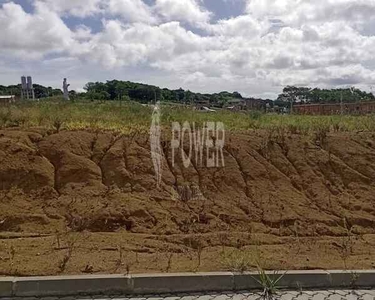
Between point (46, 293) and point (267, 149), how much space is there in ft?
19.3

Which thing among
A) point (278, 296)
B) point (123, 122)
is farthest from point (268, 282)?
point (123, 122)

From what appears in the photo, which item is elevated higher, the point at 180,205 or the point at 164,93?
the point at 164,93

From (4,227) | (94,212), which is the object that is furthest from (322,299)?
(4,227)

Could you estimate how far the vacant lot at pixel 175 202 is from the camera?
17.0 feet

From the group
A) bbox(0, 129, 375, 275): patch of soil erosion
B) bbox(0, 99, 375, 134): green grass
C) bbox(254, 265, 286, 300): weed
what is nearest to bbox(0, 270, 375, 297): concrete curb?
bbox(254, 265, 286, 300): weed

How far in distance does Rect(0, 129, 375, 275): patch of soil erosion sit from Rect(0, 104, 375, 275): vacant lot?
0.07 feet

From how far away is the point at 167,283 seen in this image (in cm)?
427

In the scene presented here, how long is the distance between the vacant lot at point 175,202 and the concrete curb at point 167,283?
0.29 m

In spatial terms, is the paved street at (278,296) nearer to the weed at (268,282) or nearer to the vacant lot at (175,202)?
the weed at (268,282)

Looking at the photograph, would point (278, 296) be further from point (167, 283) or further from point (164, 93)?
point (164, 93)

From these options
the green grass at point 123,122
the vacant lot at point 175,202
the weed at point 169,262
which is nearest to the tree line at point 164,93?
the green grass at point 123,122

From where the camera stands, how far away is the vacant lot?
17.0 ft

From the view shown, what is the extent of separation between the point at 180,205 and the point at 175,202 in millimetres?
115

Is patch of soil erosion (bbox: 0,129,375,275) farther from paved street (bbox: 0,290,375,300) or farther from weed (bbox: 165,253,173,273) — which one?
paved street (bbox: 0,290,375,300)
